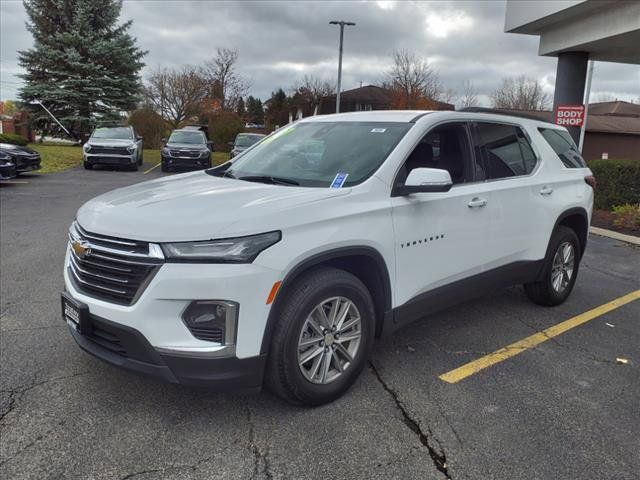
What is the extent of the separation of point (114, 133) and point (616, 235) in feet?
55.7

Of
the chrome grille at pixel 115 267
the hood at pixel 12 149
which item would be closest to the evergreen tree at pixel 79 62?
the hood at pixel 12 149

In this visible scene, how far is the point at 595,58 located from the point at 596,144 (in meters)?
23.6

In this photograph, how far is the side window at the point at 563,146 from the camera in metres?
5.27

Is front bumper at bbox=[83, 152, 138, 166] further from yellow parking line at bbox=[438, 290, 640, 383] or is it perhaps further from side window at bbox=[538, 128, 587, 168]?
yellow parking line at bbox=[438, 290, 640, 383]

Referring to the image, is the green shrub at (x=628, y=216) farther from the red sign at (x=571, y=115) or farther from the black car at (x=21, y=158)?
the black car at (x=21, y=158)

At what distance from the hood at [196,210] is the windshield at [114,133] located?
1787 cm

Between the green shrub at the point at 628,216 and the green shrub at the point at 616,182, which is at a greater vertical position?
the green shrub at the point at 616,182

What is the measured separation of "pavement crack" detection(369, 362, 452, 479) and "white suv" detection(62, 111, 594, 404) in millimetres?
319

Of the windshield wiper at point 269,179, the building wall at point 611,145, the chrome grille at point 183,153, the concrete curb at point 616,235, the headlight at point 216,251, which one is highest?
the building wall at point 611,145

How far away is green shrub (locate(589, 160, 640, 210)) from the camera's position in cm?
1140

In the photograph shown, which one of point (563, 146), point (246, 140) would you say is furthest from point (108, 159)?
point (563, 146)

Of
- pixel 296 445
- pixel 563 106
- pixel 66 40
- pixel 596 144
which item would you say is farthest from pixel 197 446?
pixel 596 144

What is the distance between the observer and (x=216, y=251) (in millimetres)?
2793

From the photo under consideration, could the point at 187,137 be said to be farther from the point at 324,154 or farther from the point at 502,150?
the point at 324,154
